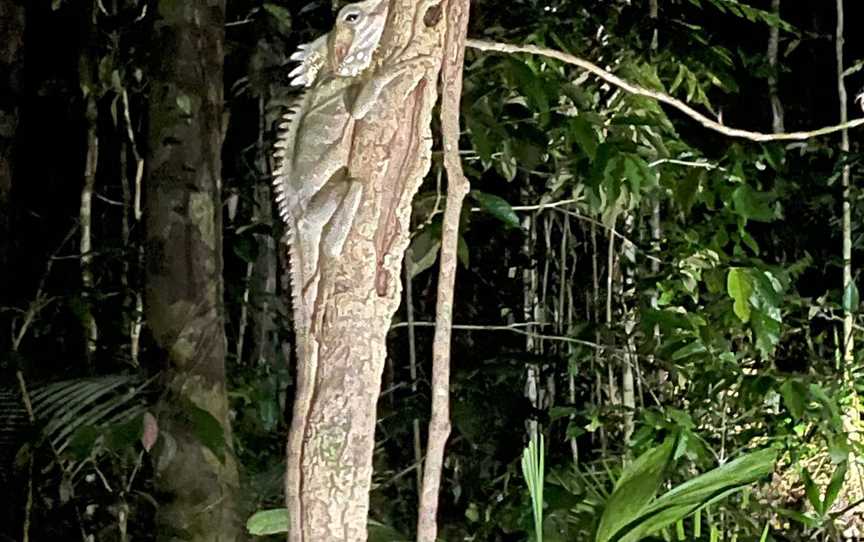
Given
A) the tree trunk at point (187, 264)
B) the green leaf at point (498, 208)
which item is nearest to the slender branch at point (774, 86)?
the green leaf at point (498, 208)

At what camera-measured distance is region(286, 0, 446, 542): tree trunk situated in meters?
0.75

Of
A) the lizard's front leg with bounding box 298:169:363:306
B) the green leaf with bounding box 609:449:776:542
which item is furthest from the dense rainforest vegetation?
the lizard's front leg with bounding box 298:169:363:306

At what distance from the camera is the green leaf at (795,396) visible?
1.40m

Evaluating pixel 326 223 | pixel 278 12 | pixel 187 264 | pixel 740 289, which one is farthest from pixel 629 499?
pixel 278 12

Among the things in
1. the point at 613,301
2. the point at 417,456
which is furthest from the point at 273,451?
the point at 613,301

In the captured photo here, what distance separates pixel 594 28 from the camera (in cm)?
170

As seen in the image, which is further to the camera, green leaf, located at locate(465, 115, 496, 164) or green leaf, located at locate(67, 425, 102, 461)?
green leaf, located at locate(465, 115, 496, 164)

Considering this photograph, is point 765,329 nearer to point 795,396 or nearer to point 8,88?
point 795,396

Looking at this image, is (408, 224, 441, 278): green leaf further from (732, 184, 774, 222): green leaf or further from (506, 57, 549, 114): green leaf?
(732, 184, 774, 222): green leaf

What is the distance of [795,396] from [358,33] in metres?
0.93

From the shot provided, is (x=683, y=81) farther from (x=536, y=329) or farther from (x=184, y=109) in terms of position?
(x=184, y=109)

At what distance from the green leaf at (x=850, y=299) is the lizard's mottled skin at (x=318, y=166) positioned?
1.51m

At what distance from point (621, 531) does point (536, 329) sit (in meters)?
1.13

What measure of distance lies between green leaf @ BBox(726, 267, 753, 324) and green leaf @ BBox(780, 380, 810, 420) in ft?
Answer: 0.38
